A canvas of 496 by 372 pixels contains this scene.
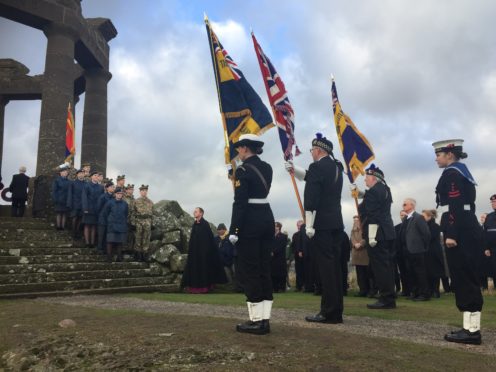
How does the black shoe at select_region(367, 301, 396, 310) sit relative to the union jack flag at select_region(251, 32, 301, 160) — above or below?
below

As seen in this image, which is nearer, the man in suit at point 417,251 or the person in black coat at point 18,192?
the man in suit at point 417,251

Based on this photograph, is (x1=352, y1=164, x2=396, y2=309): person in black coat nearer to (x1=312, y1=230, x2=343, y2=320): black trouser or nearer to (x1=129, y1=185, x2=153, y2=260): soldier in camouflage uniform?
(x1=312, y1=230, x2=343, y2=320): black trouser

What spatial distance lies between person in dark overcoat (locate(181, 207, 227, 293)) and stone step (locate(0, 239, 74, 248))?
331cm

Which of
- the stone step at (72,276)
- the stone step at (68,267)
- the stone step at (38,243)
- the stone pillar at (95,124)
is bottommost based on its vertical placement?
the stone step at (72,276)

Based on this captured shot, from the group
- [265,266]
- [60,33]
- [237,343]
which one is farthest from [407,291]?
[60,33]

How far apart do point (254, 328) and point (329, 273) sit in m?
1.43

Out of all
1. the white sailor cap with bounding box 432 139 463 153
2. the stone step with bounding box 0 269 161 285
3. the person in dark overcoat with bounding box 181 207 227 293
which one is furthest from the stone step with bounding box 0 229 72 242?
the white sailor cap with bounding box 432 139 463 153

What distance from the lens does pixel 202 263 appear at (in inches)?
435

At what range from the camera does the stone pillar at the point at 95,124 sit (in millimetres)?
22859

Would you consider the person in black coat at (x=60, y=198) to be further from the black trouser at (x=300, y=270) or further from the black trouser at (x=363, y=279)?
the black trouser at (x=363, y=279)

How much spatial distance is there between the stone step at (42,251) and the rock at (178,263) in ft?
6.64

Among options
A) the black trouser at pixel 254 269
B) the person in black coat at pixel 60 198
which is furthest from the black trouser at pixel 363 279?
the person in black coat at pixel 60 198

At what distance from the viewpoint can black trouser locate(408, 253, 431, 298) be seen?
9.20m

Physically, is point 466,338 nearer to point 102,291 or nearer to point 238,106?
point 238,106
